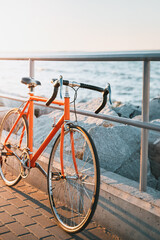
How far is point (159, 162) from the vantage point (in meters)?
3.94

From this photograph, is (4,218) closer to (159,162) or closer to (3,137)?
(3,137)

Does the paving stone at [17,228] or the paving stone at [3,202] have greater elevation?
the paving stone at [17,228]

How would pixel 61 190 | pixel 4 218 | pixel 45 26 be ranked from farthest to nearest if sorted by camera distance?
pixel 45 26 < pixel 61 190 < pixel 4 218

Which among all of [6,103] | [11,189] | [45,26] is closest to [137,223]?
[11,189]

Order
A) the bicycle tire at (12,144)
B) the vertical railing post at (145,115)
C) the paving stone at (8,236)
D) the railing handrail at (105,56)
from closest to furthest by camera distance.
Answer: the railing handrail at (105,56) → the vertical railing post at (145,115) → the paving stone at (8,236) → the bicycle tire at (12,144)

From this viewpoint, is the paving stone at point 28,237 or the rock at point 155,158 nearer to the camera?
the paving stone at point 28,237

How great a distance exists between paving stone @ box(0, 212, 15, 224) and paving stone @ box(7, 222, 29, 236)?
0.24 feet

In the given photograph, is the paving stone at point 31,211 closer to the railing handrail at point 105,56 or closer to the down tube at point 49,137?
the down tube at point 49,137

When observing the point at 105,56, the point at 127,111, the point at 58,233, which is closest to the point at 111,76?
the point at 127,111

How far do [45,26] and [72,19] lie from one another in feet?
12.5

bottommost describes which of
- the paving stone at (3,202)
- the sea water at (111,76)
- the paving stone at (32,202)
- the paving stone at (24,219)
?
the sea water at (111,76)

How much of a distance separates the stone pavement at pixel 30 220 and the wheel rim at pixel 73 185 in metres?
0.10

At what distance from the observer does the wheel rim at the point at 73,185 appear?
3328 mm

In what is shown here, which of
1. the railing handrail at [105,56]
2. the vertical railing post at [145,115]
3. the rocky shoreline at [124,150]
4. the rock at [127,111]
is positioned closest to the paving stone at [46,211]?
the rocky shoreline at [124,150]
